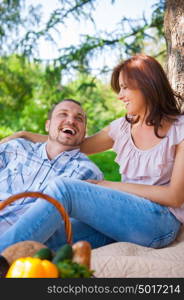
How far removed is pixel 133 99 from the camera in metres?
2.91

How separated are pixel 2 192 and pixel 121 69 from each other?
1065 millimetres

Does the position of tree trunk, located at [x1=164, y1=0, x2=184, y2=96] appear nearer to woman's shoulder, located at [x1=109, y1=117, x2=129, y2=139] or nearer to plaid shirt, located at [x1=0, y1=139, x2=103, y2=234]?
woman's shoulder, located at [x1=109, y1=117, x2=129, y2=139]

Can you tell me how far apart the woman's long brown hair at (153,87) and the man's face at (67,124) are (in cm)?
46

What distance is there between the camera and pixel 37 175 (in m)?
3.11

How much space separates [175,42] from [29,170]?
5.95 ft

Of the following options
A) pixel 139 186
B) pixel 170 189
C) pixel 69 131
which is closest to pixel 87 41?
pixel 69 131

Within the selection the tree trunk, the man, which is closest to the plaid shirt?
the man

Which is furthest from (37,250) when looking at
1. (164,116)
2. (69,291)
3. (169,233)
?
(164,116)

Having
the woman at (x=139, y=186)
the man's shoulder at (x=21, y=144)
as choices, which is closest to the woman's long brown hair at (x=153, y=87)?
the woman at (x=139, y=186)

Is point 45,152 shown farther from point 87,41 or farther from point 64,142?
point 87,41

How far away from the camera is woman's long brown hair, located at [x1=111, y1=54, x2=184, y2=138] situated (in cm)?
287

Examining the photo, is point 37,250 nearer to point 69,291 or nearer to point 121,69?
point 69,291

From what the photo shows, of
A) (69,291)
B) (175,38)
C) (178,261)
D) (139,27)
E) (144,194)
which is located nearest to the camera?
(69,291)

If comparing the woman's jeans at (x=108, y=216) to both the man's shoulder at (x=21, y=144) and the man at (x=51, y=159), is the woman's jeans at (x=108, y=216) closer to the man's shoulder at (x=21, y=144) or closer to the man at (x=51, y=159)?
the man at (x=51, y=159)
